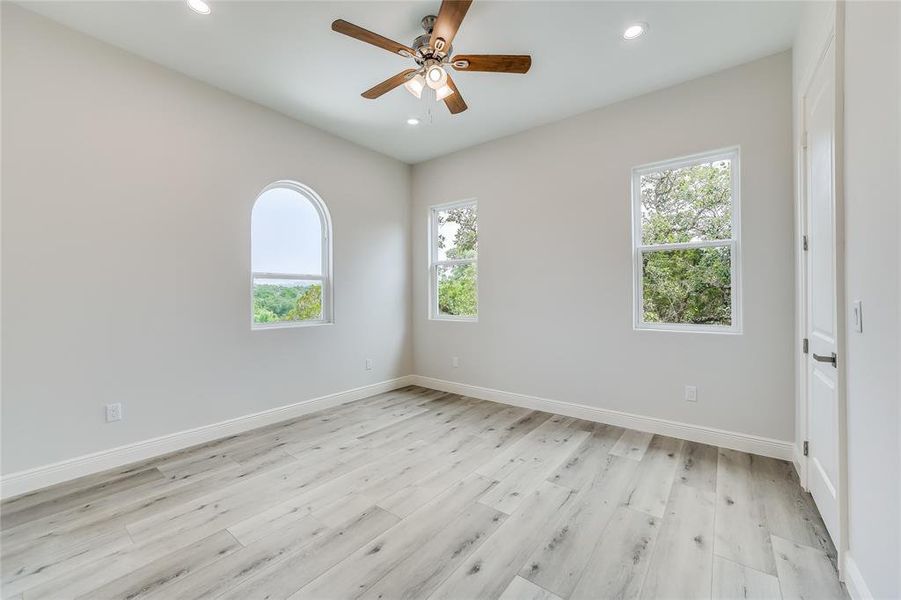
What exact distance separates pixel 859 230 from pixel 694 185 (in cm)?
188

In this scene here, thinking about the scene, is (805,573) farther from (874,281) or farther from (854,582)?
(874,281)

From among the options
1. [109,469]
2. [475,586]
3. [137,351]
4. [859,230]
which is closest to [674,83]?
[859,230]

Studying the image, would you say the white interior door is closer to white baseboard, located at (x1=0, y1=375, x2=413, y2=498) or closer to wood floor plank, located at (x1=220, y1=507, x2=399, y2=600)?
wood floor plank, located at (x1=220, y1=507, x2=399, y2=600)

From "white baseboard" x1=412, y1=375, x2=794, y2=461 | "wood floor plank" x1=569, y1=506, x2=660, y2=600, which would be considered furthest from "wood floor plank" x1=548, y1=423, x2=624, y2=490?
"wood floor plank" x1=569, y1=506, x2=660, y2=600

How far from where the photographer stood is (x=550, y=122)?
3.63 metres

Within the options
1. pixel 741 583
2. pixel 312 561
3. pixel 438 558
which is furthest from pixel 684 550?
pixel 312 561

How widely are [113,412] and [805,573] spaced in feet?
13.1

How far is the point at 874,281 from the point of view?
122 cm

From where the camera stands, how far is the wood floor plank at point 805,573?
1.43 metres

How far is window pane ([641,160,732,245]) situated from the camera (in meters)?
2.88

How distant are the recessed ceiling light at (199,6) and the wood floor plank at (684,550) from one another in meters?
3.73

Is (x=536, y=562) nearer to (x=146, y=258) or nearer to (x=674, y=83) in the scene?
(x=146, y=258)

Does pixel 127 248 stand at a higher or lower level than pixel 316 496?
higher

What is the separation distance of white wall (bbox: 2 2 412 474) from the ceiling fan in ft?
5.51
